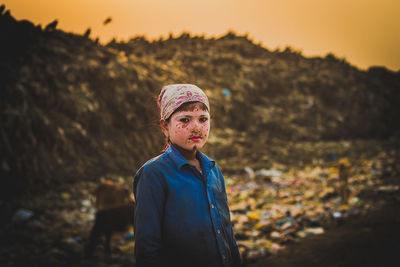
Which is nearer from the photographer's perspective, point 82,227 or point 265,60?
point 82,227

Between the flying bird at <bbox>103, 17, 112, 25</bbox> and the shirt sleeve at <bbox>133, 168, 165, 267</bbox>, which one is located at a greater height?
the flying bird at <bbox>103, 17, 112, 25</bbox>

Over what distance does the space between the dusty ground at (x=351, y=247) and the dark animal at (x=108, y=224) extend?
4.80ft

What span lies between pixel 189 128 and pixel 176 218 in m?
0.33

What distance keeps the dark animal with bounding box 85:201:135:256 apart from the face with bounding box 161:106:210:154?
7.44 feet

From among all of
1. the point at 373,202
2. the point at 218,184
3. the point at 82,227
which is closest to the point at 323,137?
the point at 373,202

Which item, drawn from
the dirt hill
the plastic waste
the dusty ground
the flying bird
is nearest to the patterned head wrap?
the dirt hill

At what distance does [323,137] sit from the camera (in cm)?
1156

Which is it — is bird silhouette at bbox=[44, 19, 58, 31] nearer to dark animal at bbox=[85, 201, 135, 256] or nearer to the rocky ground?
the rocky ground

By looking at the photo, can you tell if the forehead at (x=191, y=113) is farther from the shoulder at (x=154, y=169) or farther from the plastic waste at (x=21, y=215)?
the plastic waste at (x=21, y=215)

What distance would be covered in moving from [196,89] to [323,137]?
11.8 m

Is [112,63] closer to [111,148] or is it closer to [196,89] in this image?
[111,148]

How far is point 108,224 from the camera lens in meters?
2.98

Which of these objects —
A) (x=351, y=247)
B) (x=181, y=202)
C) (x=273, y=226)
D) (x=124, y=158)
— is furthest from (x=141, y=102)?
(x=181, y=202)

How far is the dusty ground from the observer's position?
250cm
